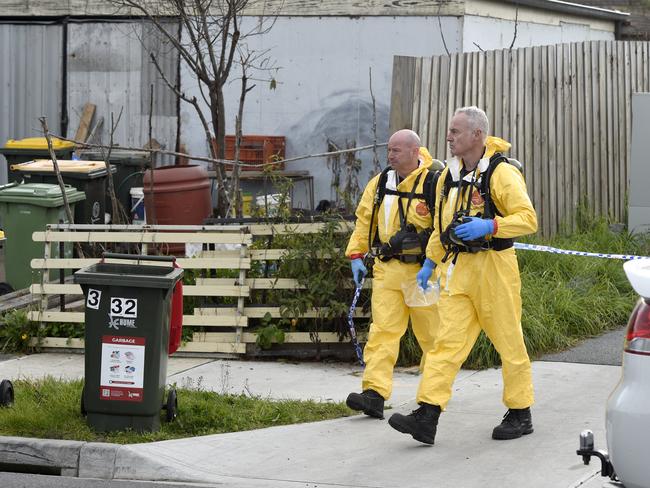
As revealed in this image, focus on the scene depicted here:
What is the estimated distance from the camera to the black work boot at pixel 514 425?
7109mm

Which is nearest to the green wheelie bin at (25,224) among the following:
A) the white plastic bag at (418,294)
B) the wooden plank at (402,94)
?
the wooden plank at (402,94)

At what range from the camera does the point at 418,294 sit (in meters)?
7.69

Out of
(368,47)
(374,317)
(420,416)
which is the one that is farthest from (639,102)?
(420,416)

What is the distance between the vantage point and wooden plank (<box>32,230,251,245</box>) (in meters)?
9.59

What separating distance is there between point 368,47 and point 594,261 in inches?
204

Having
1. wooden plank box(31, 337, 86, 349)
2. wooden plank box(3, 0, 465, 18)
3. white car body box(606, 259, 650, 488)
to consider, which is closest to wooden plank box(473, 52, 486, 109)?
wooden plank box(3, 0, 465, 18)

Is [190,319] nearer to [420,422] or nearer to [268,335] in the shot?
[268,335]

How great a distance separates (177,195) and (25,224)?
1.83m

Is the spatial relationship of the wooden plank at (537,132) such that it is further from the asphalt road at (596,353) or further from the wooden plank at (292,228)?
the wooden plank at (292,228)

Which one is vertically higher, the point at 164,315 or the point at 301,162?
the point at 301,162

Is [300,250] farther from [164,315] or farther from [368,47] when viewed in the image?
[368,47]

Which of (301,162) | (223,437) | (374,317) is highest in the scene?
(301,162)

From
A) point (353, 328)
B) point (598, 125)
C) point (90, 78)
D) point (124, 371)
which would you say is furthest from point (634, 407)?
point (90, 78)

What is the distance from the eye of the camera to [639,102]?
1208 cm
